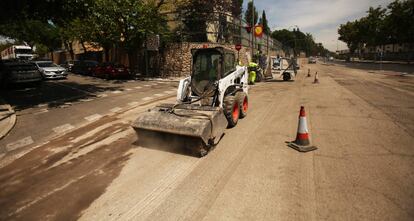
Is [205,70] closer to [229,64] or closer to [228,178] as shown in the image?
[229,64]

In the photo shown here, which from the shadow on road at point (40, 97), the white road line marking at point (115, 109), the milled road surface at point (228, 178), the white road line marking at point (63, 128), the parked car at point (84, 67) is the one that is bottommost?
the milled road surface at point (228, 178)

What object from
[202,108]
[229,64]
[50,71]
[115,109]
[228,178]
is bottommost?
[228,178]

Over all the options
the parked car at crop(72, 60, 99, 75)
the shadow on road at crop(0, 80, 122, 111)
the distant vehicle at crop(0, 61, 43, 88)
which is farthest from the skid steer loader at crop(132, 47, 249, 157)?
the parked car at crop(72, 60, 99, 75)

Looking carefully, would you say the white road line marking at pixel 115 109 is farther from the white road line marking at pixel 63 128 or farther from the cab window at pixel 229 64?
the cab window at pixel 229 64

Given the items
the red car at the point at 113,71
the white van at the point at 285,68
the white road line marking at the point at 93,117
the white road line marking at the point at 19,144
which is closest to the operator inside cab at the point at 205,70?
the white road line marking at the point at 93,117

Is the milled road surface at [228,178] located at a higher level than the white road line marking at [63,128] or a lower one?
lower

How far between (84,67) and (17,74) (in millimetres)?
11185

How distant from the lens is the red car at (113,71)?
22.5 m

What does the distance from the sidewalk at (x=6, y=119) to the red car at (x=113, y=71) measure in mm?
11405

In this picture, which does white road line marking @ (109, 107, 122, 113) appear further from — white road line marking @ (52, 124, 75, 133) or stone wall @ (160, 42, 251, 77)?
stone wall @ (160, 42, 251, 77)

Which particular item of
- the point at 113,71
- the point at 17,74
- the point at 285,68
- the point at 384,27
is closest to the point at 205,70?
the point at 285,68

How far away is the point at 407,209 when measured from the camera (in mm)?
3562

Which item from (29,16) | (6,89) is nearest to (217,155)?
(29,16)

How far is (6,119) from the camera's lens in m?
9.32
